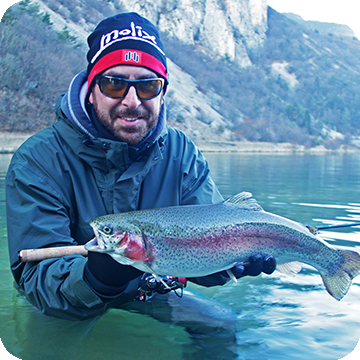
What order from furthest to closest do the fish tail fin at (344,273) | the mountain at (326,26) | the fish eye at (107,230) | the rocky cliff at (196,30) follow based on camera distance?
the mountain at (326,26), the rocky cliff at (196,30), the fish tail fin at (344,273), the fish eye at (107,230)

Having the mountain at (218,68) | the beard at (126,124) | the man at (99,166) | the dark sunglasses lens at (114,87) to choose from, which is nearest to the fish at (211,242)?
the man at (99,166)

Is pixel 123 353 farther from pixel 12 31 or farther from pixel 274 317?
pixel 12 31

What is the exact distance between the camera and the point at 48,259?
2.52 m

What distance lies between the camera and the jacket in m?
2.48

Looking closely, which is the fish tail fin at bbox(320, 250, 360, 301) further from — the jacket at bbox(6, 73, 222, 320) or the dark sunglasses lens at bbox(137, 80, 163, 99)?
the dark sunglasses lens at bbox(137, 80, 163, 99)

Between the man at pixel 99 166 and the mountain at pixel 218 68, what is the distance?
28.0m

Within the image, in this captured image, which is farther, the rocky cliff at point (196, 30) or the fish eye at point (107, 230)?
the rocky cliff at point (196, 30)

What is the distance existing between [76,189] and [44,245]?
1.67 feet

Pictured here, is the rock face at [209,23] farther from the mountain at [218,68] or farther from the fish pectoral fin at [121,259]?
the fish pectoral fin at [121,259]

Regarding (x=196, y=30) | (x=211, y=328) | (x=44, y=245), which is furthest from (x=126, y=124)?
(x=196, y=30)

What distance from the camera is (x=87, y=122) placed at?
9.59 feet

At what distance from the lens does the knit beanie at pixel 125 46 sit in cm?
293

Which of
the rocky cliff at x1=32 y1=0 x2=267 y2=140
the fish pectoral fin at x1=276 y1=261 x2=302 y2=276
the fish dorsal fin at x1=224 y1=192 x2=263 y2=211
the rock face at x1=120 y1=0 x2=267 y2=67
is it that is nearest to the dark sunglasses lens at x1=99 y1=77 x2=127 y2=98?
the fish dorsal fin at x1=224 y1=192 x2=263 y2=211

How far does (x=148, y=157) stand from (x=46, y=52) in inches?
1567
